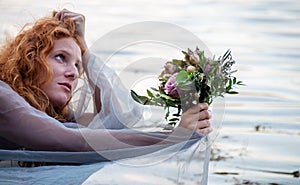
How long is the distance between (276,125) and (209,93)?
2.44 meters

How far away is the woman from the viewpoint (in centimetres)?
206

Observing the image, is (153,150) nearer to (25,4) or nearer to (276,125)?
(276,125)

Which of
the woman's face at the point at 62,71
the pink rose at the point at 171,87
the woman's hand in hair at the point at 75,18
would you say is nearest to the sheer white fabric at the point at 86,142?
the pink rose at the point at 171,87

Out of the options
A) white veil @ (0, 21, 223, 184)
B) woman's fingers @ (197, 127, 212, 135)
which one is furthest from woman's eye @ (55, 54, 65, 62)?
woman's fingers @ (197, 127, 212, 135)

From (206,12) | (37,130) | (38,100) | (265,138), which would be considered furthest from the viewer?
(206,12)

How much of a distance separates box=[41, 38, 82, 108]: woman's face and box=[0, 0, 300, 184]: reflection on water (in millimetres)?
1230

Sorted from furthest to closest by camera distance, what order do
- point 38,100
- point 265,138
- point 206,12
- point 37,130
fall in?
point 206,12 → point 265,138 → point 38,100 → point 37,130

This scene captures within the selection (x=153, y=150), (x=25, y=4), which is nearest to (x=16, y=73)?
(x=153, y=150)

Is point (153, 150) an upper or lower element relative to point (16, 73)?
lower

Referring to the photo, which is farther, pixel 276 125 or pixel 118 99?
pixel 276 125

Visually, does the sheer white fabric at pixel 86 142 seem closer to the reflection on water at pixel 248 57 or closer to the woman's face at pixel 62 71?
the woman's face at pixel 62 71

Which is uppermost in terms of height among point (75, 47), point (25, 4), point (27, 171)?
point (25, 4)

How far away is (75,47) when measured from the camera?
2410mm

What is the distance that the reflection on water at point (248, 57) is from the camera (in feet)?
13.1
